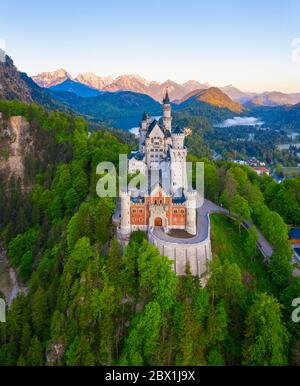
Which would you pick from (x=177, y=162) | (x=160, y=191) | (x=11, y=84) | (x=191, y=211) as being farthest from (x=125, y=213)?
(x=11, y=84)

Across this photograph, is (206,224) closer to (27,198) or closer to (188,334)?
(188,334)

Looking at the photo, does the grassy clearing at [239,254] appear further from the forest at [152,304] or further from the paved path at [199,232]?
the paved path at [199,232]

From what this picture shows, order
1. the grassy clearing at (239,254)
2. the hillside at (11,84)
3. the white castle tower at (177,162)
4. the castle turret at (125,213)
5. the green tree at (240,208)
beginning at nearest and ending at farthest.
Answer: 1. the grassy clearing at (239,254)
2. the castle turret at (125,213)
3. the green tree at (240,208)
4. the white castle tower at (177,162)
5. the hillside at (11,84)

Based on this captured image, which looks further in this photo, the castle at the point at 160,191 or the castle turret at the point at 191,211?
the castle at the point at 160,191

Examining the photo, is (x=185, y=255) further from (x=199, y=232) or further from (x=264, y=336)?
(x=264, y=336)

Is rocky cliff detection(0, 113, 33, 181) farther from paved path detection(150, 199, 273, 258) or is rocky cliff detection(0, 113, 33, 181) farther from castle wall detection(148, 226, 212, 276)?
castle wall detection(148, 226, 212, 276)

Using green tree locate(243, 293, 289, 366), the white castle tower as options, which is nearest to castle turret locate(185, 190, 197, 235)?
the white castle tower

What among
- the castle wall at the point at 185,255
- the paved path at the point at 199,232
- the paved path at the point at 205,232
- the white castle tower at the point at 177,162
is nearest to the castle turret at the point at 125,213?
the paved path at the point at 199,232
